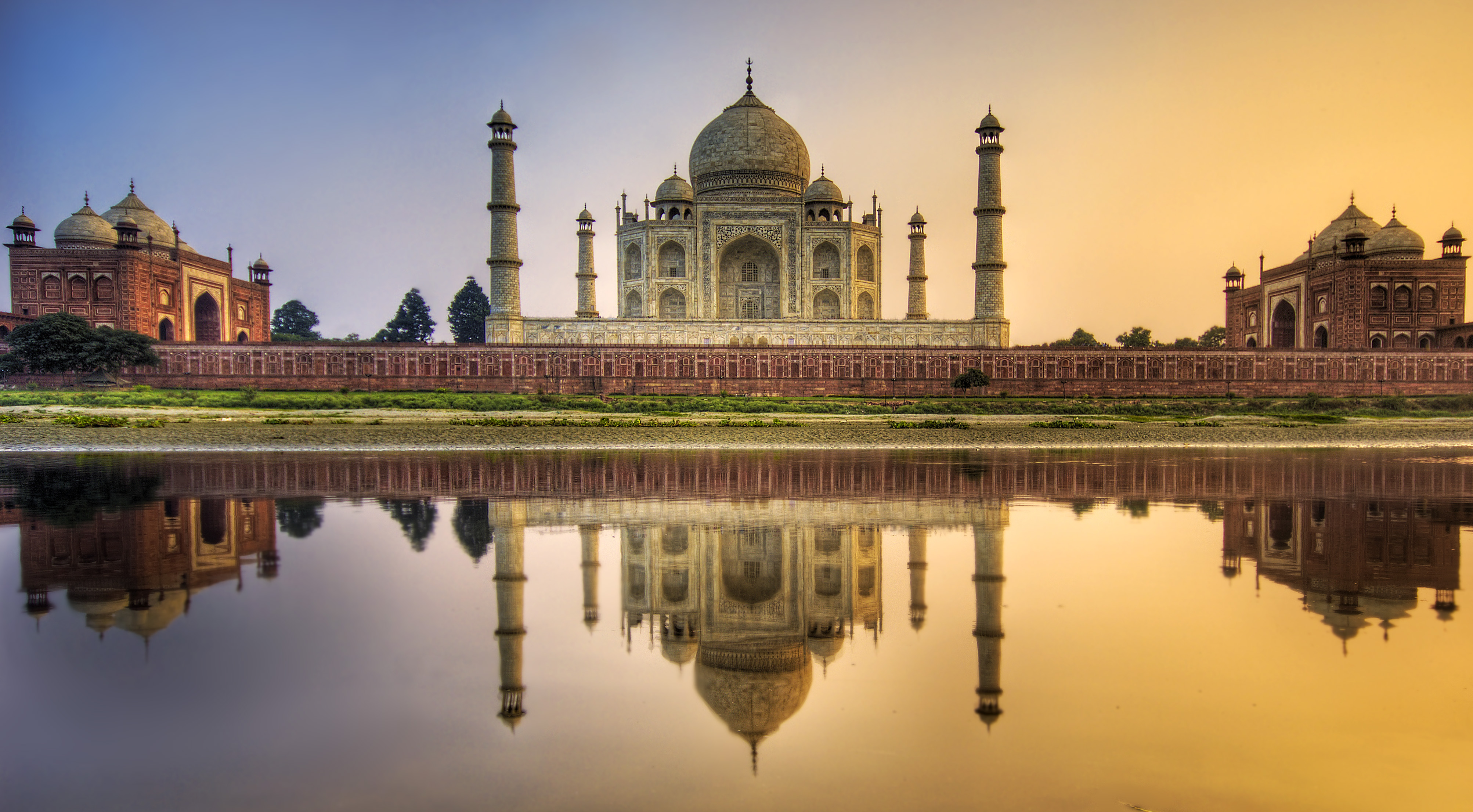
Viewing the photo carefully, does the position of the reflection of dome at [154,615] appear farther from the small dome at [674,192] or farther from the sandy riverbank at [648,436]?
the small dome at [674,192]

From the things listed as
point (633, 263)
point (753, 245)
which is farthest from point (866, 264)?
point (633, 263)

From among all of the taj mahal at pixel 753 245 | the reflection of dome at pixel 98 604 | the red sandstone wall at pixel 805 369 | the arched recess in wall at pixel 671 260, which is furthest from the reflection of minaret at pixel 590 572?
the arched recess in wall at pixel 671 260

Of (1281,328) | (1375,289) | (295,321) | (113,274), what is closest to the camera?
(113,274)

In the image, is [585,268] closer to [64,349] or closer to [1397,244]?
[64,349]

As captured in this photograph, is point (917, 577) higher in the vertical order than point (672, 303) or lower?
lower

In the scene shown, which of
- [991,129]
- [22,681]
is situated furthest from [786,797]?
[991,129]

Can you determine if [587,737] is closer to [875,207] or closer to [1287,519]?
[1287,519]
